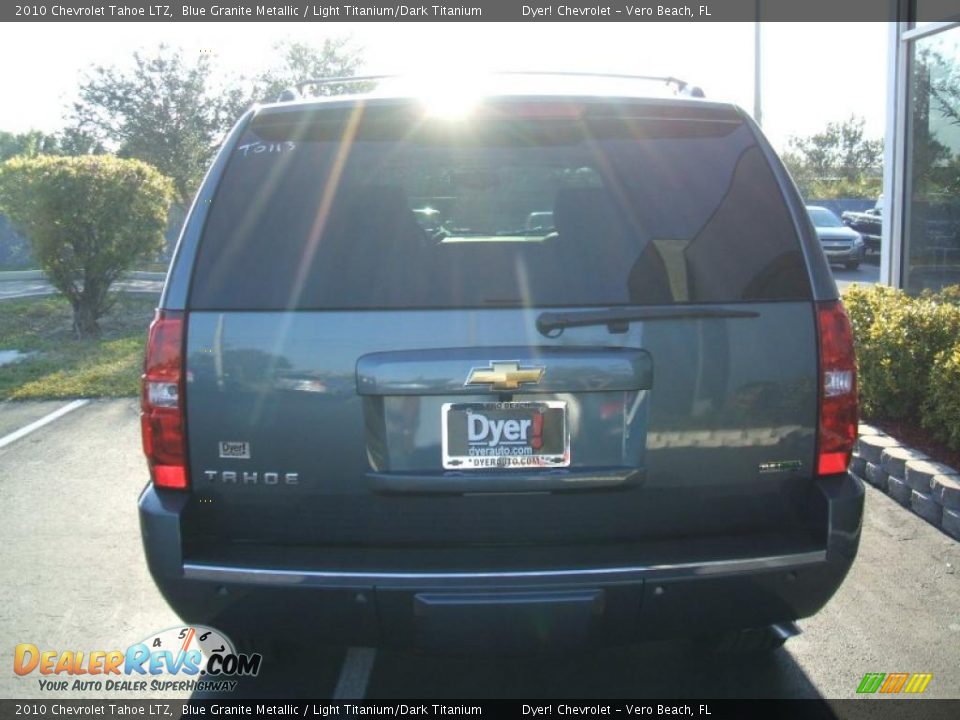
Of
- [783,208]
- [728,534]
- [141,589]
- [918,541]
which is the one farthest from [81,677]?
[918,541]

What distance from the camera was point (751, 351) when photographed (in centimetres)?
292

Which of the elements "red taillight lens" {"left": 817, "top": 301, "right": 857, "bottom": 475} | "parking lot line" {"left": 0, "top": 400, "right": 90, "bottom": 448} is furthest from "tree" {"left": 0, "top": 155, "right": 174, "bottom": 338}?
"red taillight lens" {"left": 817, "top": 301, "right": 857, "bottom": 475}

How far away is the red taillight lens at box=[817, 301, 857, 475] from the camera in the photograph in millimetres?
2963

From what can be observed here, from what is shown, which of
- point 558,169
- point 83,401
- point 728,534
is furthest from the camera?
point 83,401

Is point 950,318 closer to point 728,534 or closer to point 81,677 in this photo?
point 728,534

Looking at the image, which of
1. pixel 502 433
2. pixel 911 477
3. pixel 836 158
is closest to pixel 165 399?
pixel 502 433

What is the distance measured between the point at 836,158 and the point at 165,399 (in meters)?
32.0

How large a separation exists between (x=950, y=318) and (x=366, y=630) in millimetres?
4855

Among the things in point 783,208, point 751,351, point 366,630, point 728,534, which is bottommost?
point 366,630

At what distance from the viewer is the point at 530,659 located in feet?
12.4

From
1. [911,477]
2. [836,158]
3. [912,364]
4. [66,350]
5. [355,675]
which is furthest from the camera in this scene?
[836,158]

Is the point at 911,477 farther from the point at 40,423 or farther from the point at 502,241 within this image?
the point at 40,423

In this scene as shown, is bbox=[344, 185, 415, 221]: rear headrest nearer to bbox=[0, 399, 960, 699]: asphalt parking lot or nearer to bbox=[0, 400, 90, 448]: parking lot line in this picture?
bbox=[0, 399, 960, 699]: asphalt parking lot

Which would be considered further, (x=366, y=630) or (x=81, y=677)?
(x=81, y=677)
